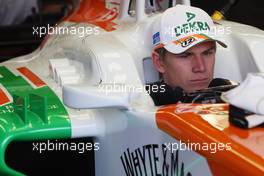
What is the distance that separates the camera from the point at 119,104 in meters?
1.97

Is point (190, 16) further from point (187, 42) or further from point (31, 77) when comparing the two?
point (31, 77)

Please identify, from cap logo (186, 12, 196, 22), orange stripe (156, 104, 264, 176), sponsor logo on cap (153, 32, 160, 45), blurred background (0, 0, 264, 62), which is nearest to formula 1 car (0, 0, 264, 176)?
orange stripe (156, 104, 264, 176)

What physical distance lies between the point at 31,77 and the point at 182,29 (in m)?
0.76

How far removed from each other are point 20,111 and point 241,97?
1055 mm

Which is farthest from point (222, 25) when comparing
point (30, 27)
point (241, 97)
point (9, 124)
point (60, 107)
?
point (30, 27)

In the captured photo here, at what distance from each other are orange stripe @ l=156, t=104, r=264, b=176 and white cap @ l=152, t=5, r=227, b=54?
0.57 m

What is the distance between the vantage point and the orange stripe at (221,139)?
1488 mm

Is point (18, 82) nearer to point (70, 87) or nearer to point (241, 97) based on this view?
point (70, 87)

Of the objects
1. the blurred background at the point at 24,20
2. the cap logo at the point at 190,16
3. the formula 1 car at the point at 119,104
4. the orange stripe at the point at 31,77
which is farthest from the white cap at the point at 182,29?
the blurred background at the point at 24,20

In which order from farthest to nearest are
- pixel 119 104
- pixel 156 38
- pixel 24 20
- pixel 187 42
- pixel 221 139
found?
pixel 24 20, pixel 156 38, pixel 187 42, pixel 119 104, pixel 221 139

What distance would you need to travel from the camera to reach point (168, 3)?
3.04m

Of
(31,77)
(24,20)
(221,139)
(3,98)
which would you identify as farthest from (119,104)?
(24,20)

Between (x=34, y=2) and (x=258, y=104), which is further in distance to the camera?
(x=34, y=2)

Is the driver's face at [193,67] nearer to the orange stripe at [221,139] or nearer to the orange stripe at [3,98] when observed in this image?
the orange stripe at [221,139]
